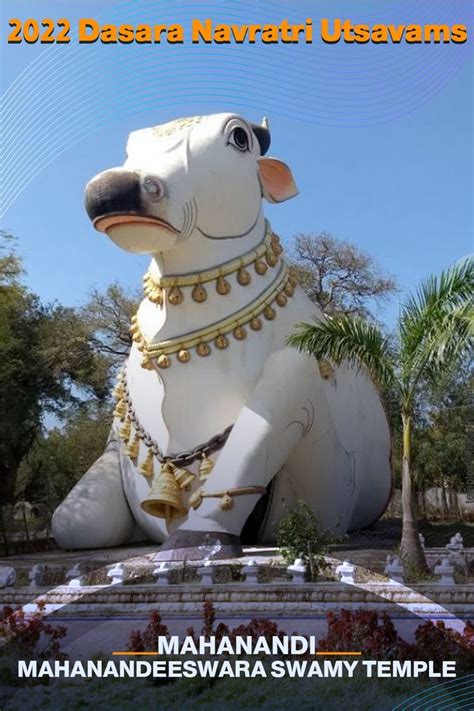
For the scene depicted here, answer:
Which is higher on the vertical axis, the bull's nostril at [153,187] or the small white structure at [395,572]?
the bull's nostril at [153,187]

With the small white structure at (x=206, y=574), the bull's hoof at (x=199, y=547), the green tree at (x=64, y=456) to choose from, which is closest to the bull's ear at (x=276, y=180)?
the bull's hoof at (x=199, y=547)

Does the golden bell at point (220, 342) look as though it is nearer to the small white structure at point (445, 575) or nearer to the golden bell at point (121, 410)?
the golden bell at point (121, 410)

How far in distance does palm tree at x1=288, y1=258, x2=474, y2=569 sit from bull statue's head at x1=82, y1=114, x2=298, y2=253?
6.26ft


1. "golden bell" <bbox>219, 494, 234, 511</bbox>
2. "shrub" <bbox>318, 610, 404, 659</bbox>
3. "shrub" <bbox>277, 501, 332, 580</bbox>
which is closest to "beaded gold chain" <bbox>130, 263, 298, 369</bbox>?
"golden bell" <bbox>219, 494, 234, 511</bbox>

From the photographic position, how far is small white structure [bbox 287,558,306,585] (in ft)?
22.8

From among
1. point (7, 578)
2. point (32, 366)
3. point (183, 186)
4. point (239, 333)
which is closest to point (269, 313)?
point (239, 333)

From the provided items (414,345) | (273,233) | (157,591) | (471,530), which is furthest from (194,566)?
(471,530)

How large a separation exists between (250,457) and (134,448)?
5.64ft

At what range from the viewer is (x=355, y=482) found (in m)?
10.4

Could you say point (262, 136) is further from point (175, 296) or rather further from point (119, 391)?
point (119, 391)

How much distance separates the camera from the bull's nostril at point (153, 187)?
28.8 ft

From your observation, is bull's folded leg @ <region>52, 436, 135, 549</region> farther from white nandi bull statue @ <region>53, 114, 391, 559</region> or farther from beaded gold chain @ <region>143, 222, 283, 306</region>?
beaded gold chain @ <region>143, 222, 283, 306</region>

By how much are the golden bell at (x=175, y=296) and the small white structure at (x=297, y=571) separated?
3.40m

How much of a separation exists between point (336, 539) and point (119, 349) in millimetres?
12967
